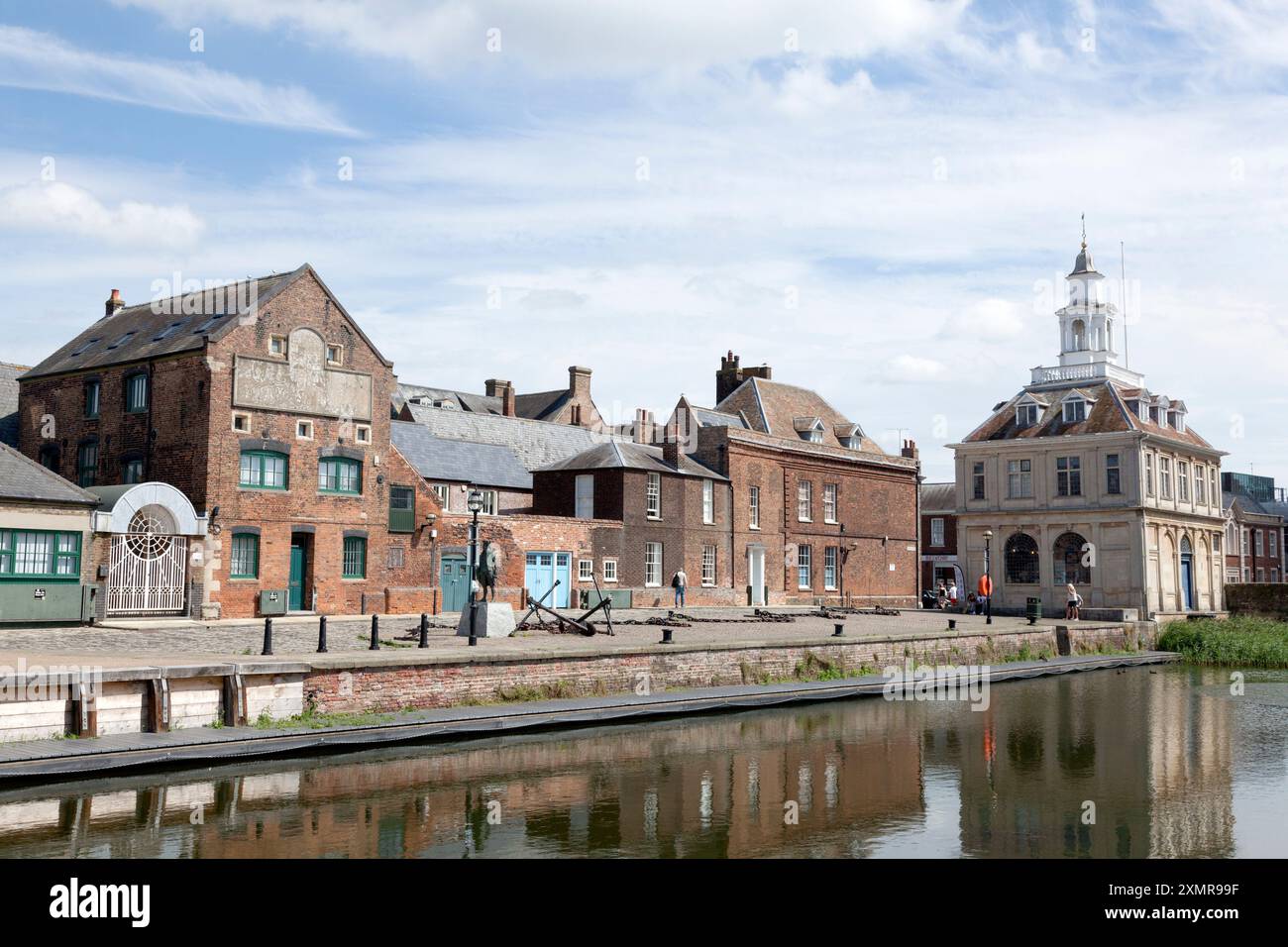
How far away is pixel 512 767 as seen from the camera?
17.1 meters

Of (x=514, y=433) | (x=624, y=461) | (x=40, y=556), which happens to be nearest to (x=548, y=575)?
(x=624, y=461)

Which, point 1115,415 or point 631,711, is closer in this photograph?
point 631,711

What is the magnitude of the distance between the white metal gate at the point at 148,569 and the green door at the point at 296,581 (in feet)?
10.9

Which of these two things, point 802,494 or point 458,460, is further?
→ point 802,494

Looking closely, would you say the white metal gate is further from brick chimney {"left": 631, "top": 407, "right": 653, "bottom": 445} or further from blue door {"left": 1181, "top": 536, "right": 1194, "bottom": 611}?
blue door {"left": 1181, "top": 536, "right": 1194, "bottom": 611}

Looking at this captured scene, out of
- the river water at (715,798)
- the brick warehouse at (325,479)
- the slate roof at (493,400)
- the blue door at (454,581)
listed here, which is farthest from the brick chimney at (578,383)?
the river water at (715,798)

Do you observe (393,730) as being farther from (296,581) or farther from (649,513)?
(649,513)

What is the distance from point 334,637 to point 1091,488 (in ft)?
120

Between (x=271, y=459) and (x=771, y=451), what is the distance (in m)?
22.2

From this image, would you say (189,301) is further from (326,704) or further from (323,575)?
(326,704)

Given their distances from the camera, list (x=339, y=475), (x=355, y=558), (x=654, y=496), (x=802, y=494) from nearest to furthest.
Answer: (x=339, y=475) → (x=355, y=558) → (x=654, y=496) → (x=802, y=494)

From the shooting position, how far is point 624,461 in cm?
4081
